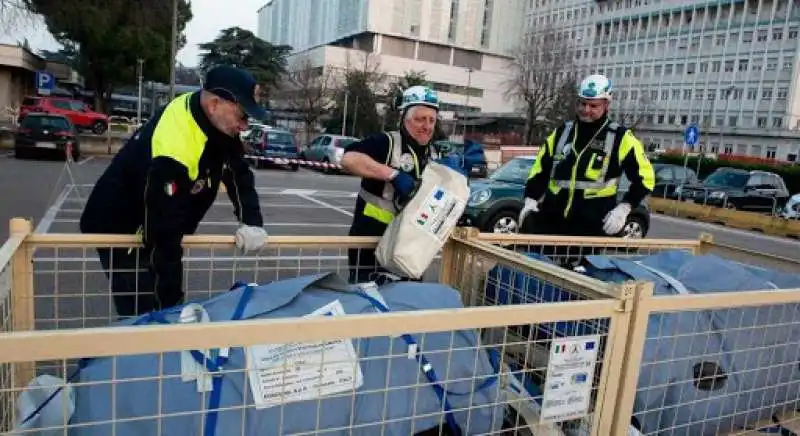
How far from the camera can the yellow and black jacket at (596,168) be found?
4020 mm

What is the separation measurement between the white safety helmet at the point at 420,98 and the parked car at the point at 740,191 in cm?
1912

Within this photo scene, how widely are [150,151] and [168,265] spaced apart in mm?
525

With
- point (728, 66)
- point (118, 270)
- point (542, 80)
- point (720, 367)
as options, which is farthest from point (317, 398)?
point (728, 66)

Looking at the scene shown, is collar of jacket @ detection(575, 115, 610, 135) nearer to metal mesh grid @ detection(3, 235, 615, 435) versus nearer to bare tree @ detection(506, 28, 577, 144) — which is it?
metal mesh grid @ detection(3, 235, 615, 435)

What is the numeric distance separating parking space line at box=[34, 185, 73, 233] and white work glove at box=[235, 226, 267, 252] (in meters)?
5.39

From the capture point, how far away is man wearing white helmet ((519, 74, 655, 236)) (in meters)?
3.97

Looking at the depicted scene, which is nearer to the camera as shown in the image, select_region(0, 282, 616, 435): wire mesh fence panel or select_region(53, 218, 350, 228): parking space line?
select_region(0, 282, 616, 435): wire mesh fence panel

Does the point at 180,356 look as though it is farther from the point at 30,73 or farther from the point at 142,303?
the point at 30,73

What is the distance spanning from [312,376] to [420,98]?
77.7 inches

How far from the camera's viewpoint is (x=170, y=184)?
2508 millimetres

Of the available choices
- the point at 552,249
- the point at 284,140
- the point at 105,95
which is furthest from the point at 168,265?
the point at 105,95

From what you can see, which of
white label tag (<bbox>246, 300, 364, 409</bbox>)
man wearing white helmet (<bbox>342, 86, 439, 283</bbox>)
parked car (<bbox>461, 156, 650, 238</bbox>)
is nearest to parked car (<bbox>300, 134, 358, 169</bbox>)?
parked car (<bbox>461, 156, 650, 238</bbox>)

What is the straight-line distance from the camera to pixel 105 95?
44.6 m

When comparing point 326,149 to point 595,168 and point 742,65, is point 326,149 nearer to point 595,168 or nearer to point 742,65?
point 595,168
